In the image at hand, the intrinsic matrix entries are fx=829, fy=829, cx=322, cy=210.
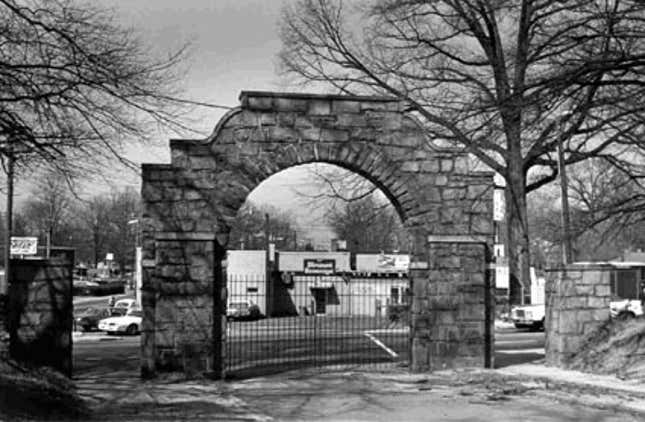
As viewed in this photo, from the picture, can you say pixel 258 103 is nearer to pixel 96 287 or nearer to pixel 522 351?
pixel 522 351

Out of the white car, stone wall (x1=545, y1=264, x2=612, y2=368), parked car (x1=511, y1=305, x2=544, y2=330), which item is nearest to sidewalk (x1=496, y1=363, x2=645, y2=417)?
stone wall (x1=545, y1=264, x2=612, y2=368)

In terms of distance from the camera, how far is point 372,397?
13.4 m

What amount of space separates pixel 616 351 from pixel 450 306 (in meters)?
3.56

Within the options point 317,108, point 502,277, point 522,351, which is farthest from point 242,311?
point 317,108

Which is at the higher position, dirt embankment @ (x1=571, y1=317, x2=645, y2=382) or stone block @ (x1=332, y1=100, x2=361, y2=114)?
stone block @ (x1=332, y1=100, x2=361, y2=114)

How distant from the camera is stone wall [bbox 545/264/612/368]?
58.4 ft

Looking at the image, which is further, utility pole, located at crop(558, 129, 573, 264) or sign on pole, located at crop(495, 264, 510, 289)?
sign on pole, located at crop(495, 264, 510, 289)

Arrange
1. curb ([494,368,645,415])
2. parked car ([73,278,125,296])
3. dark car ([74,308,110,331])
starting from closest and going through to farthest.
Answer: curb ([494,368,645,415]), dark car ([74,308,110,331]), parked car ([73,278,125,296])

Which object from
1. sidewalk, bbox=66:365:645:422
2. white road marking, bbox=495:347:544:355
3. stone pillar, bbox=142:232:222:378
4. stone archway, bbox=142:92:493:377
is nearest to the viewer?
sidewalk, bbox=66:365:645:422

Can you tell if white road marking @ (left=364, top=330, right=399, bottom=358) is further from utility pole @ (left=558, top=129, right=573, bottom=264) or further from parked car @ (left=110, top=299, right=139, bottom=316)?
parked car @ (left=110, top=299, right=139, bottom=316)

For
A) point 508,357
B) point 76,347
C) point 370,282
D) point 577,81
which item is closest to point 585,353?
point 508,357

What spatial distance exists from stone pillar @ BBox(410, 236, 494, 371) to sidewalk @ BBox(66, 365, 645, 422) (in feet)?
1.47

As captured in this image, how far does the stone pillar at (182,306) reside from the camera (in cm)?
1584

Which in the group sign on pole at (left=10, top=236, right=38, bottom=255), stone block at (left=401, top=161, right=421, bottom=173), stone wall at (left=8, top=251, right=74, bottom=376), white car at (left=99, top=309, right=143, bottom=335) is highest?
stone block at (left=401, top=161, right=421, bottom=173)
